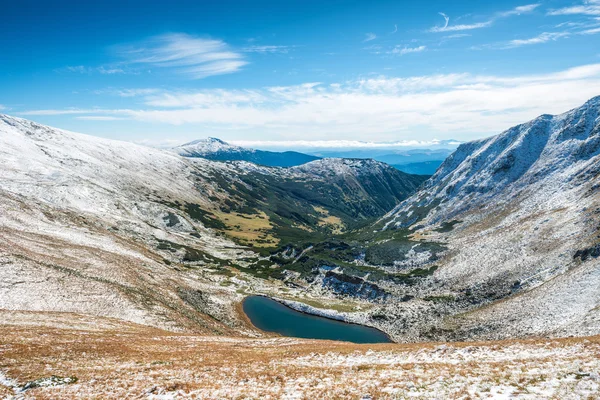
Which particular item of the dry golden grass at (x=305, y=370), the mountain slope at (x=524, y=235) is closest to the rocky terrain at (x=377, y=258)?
the mountain slope at (x=524, y=235)

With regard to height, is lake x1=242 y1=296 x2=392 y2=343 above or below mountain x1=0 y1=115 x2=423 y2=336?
below

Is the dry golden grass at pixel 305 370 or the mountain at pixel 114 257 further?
the mountain at pixel 114 257

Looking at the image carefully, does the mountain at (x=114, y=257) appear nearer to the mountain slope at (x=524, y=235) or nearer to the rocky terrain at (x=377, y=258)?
the rocky terrain at (x=377, y=258)

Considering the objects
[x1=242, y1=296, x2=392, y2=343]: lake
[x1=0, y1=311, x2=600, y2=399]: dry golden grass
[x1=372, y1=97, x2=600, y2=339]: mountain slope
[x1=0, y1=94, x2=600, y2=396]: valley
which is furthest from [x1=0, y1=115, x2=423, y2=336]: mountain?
[x1=372, y1=97, x2=600, y2=339]: mountain slope

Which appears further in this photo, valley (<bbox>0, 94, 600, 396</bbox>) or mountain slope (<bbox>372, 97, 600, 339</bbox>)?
mountain slope (<bbox>372, 97, 600, 339</bbox>)

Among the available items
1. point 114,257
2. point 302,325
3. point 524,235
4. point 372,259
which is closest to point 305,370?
point 302,325

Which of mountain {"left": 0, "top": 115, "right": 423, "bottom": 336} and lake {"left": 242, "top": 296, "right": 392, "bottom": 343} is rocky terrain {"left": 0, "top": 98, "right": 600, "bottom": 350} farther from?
lake {"left": 242, "top": 296, "right": 392, "bottom": 343}

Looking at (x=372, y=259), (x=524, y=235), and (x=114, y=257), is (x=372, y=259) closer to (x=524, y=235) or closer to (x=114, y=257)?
(x=524, y=235)
